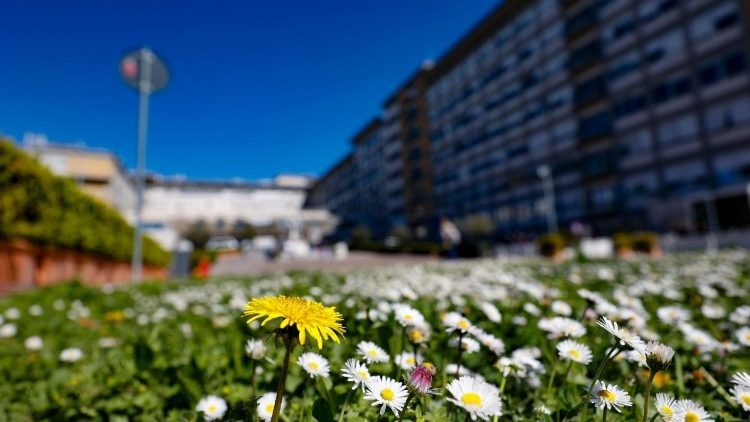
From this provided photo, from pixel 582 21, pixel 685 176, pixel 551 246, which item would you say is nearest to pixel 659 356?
pixel 551 246

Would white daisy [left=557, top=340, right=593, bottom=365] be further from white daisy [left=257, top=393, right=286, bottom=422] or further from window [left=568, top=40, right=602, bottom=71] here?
window [left=568, top=40, right=602, bottom=71]

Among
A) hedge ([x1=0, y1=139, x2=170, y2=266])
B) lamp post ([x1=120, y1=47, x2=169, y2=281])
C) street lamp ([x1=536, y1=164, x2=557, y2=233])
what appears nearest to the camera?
hedge ([x1=0, y1=139, x2=170, y2=266])

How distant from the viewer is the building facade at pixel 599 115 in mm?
28766

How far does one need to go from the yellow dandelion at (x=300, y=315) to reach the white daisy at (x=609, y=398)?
0.59 meters

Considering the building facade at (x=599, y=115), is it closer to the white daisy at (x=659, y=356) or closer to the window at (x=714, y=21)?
the window at (x=714, y=21)

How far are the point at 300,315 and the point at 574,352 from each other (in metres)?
0.89

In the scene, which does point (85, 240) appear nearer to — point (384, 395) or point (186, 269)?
point (384, 395)

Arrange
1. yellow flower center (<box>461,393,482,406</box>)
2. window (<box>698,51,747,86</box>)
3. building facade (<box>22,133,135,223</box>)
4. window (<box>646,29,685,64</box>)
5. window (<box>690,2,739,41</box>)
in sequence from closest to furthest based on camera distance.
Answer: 1. yellow flower center (<box>461,393,482,406</box>)
2. window (<box>698,51,747,86</box>)
3. window (<box>690,2,739,41</box>)
4. window (<box>646,29,685,64</box>)
5. building facade (<box>22,133,135,223</box>)

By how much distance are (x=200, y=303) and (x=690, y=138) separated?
37.2 metres

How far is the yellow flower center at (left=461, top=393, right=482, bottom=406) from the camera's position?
0.82 metres

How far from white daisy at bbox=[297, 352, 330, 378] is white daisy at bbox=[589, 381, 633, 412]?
0.62 metres

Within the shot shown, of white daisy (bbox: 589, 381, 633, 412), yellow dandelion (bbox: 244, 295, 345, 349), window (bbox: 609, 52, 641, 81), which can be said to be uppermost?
window (bbox: 609, 52, 641, 81)

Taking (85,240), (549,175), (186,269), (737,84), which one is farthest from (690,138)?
(85,240)

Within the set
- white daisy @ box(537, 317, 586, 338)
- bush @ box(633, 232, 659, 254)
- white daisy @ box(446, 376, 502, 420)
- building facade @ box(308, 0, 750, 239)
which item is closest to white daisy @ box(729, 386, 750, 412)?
white daisy @ box(537, 317, 586, 338)
